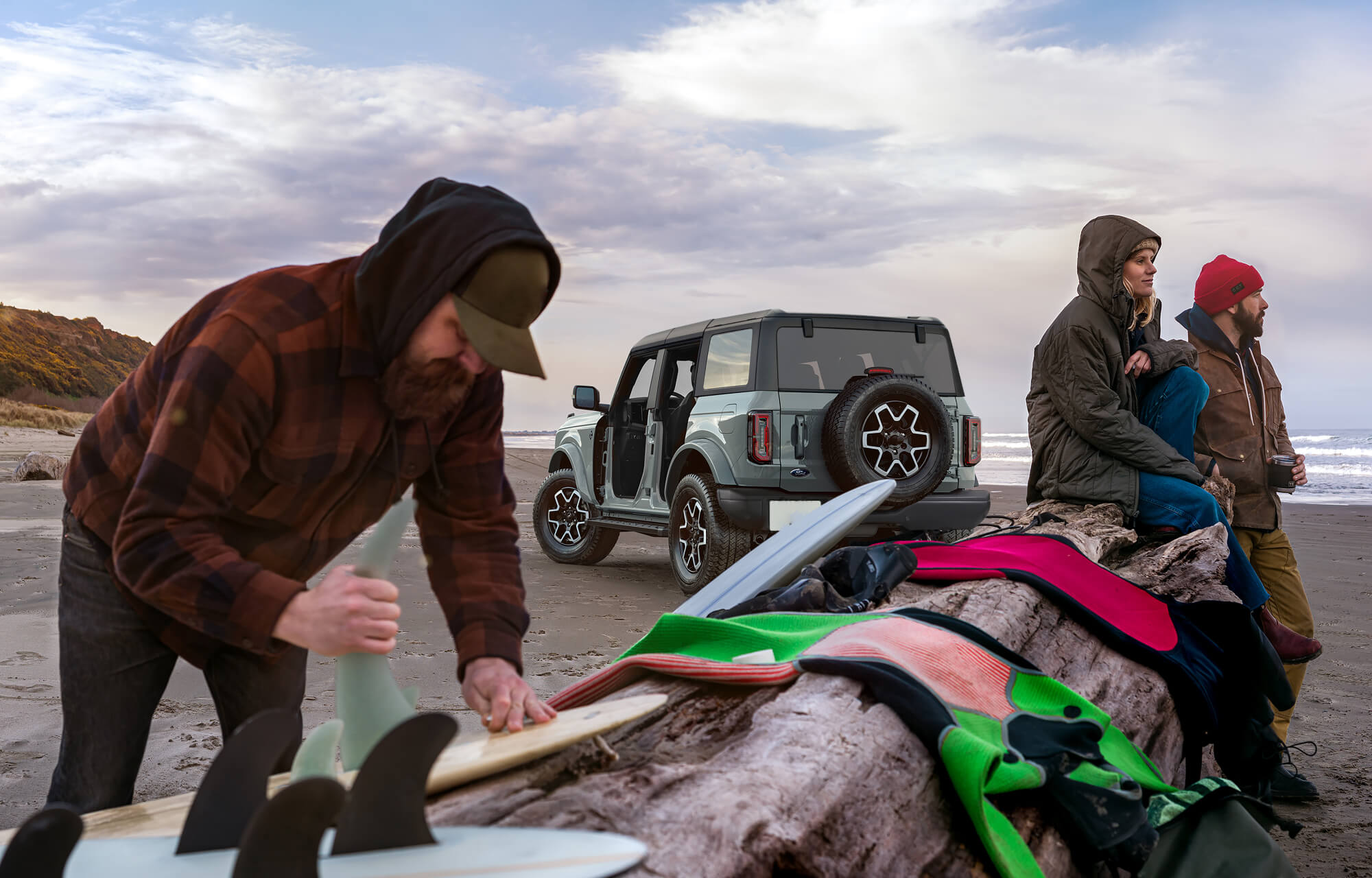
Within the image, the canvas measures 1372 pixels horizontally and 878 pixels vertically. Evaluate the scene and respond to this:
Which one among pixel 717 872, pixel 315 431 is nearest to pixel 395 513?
pixel 315 431

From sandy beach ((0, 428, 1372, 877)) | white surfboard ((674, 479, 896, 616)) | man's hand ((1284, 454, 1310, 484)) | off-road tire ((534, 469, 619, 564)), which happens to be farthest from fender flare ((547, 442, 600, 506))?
man's hand ((1284, 454, 1310, 484))

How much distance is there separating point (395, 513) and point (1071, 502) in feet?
11.9

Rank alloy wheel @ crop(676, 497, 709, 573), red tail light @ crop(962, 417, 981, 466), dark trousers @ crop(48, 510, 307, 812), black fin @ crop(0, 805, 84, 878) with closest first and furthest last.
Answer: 1. black fin @ crop(0, 805, 84, 878)
2. dark trousers @ crop(48, 510, 307, 812)
3. alloy wheel @ crop(676, 497, 709, 573)
4. red tail light @ crop(962, 417, 981, 466)

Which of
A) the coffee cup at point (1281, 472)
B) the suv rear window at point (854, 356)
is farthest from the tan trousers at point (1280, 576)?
the suv rear window at point (854, 356)

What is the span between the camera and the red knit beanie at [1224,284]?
174 inches

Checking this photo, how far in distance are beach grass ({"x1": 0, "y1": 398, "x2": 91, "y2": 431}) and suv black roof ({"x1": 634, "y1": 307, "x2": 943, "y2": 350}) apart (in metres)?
29.3

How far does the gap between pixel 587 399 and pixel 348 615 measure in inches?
282

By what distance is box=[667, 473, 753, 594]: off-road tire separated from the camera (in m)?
6.73

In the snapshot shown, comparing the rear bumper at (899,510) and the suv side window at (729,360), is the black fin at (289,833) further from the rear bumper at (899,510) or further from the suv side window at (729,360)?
the suv side window at (729,360)

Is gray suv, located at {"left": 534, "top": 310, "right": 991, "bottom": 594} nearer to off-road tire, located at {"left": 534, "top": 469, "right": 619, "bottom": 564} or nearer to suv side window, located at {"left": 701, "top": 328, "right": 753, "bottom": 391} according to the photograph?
suv side window, located at {"left": 701, "top": 328, "right": 753, "bottom": 391}

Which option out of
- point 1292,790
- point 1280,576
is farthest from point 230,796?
point 1280,576

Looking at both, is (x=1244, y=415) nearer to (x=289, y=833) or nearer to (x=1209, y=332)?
(x=1209, y=332)

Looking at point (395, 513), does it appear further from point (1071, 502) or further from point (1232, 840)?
point (1071, 502)

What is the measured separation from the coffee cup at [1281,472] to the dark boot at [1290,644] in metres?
1.13
